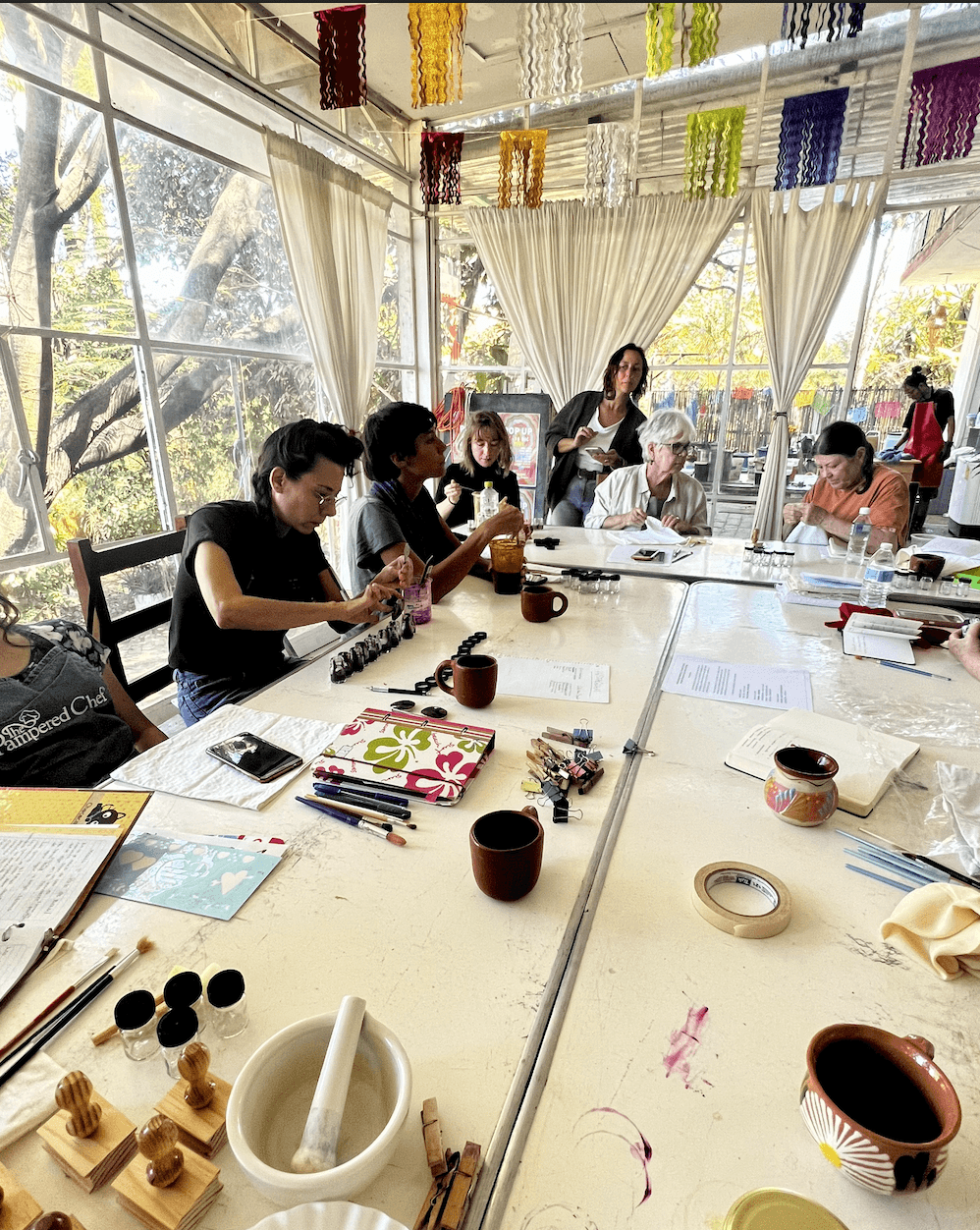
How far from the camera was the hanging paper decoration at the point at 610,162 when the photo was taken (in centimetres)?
438

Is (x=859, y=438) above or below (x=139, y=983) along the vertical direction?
above

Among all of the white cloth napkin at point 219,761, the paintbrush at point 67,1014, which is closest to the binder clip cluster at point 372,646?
the white cloth napkin at point 219,761

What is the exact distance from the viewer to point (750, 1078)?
614 millimetres

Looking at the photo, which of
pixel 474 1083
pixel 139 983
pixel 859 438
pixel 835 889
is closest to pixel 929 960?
pixel 835 889

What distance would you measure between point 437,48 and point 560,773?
11.2 feet

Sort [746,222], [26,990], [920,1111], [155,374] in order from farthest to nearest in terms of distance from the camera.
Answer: [746,222]
[155,374]
[26,990]
[920,1111]

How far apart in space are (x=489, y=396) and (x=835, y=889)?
4.78 metres

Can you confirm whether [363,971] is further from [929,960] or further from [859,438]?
[859,438]

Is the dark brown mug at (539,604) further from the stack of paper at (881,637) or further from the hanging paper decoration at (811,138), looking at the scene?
the hanging paper decoration at (811,138)

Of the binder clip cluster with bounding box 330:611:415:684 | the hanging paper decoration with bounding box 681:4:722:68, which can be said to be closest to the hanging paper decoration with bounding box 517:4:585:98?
the hanging paper decoration with bounding box 681:4:722:68

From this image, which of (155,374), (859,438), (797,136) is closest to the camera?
(859,438)

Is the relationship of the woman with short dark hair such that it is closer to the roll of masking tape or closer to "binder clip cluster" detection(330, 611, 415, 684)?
"binder clip cluster" detection(330, 611, 415, 684)

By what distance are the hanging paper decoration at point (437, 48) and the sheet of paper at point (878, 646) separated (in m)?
2.96

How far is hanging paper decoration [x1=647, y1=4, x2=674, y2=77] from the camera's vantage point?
2809 mm
